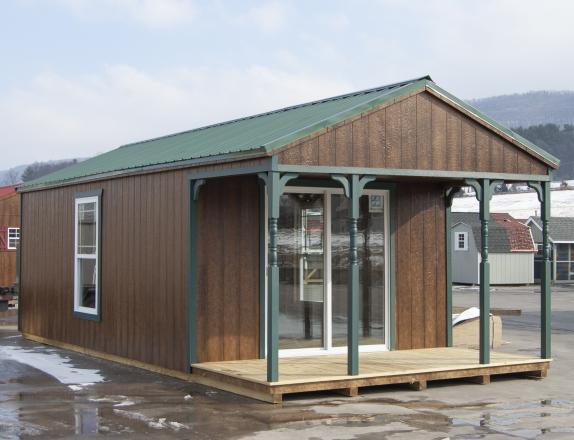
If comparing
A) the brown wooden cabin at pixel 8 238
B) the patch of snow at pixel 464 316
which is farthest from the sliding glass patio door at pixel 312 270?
the brown wooden cabin at pixel 8 238

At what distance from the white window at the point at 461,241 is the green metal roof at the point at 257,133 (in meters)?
28.6

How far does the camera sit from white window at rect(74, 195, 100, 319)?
44.8 feet

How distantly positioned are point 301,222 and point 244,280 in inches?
41.4

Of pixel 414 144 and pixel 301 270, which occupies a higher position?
pixel 414 144

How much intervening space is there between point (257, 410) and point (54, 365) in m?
4.36

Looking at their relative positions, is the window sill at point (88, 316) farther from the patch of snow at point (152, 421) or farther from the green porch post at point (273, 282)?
the green porch post at point (273, 282)

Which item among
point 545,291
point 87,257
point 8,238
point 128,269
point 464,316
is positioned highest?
point 8,238

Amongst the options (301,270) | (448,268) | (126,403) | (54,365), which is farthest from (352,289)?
(54,365)

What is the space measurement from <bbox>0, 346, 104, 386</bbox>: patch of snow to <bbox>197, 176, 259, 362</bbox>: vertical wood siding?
1514mm

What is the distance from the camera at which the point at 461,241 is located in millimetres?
42500

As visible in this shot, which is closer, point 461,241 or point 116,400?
point 116,400

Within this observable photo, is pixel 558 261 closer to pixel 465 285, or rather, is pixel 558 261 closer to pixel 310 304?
pixel 465 285

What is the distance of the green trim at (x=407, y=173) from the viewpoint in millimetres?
9688

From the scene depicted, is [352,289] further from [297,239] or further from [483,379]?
[483,379]
